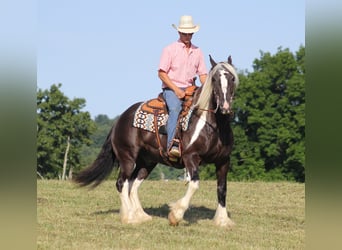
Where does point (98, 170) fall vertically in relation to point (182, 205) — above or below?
above

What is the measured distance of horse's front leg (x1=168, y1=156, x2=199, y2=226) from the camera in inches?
346

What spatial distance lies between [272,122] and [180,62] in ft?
148

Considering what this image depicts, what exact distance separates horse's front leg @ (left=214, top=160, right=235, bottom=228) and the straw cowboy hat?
85.9 inches

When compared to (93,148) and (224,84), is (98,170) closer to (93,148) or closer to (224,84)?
(224,84)

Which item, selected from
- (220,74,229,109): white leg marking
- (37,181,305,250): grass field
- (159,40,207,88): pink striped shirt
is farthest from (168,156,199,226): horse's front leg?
(159,40,207,88): pink striped shirt

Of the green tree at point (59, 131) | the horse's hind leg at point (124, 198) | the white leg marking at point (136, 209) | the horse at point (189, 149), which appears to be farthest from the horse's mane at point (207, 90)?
the green tree at point (59, 131)

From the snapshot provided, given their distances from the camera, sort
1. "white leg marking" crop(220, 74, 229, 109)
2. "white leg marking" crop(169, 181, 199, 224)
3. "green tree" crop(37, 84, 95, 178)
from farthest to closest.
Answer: "green tree" crop(37, 84, 95, 178) < "white leg marking" crop(169, 181, 199, 224) < "white leg marking" crop(220, 74, 229, 109)

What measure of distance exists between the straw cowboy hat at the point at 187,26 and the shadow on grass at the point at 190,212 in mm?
3078

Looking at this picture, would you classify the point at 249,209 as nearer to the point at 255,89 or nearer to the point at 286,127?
the point at 286,127

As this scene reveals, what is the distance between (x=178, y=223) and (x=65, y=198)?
4712 millimetres

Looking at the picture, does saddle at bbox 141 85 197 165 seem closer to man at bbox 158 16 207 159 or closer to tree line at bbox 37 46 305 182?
man at bbox 158 16 207 159

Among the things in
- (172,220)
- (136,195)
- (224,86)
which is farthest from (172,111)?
(136,195)

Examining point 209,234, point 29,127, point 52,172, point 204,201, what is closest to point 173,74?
point 209,234

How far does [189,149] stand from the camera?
9164 millimetres
